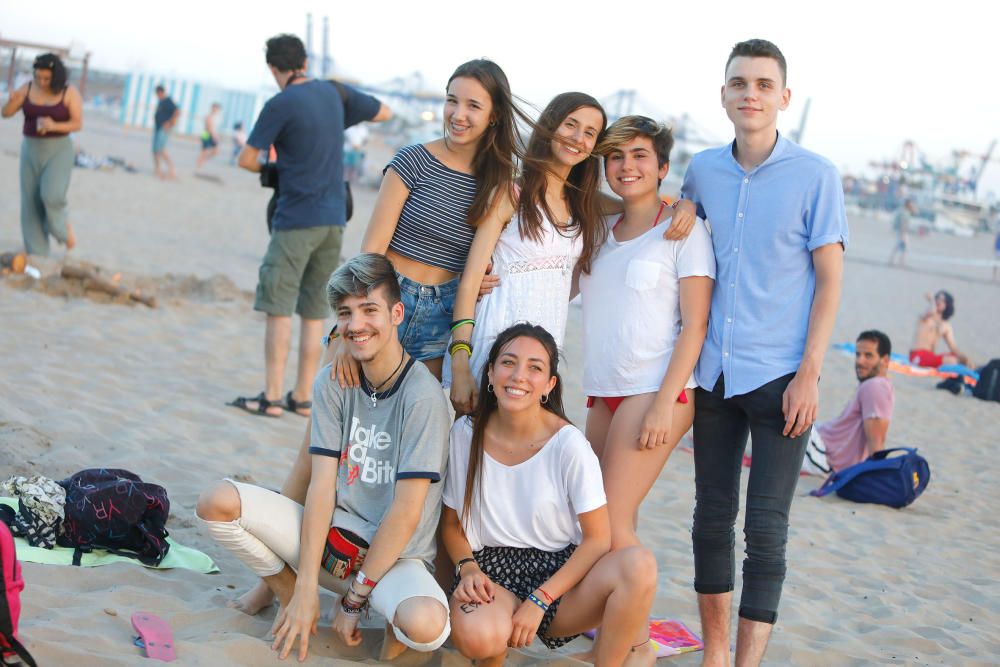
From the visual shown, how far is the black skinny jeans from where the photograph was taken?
113 inches

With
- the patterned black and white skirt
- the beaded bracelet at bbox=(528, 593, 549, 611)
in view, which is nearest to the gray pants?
the patterned black and white skirt

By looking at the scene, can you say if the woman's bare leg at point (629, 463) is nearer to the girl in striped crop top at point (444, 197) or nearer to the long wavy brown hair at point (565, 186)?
the long wavy brown hair at point (565, 186)

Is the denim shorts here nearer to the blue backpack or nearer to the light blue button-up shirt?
the light blue button-up shirt

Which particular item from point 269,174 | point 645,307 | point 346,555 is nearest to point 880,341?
point 645,307

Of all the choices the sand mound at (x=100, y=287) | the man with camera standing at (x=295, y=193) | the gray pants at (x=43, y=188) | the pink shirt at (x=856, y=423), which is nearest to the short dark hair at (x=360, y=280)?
the man with camera standing at (x=295, y=193)

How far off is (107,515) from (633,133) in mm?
2168

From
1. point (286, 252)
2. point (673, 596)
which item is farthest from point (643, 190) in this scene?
point (286, 252)

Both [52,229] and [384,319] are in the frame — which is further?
[52,229]

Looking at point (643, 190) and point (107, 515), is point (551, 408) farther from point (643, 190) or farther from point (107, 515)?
point (107, 515)

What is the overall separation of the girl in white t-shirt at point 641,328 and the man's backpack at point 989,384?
26.5 ft

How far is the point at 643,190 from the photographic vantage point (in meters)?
3.04

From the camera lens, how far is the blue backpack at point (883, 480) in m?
5.64

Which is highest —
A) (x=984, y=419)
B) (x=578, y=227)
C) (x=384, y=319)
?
(x=578, y=227)

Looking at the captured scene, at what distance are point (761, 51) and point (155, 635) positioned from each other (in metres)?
2.47
